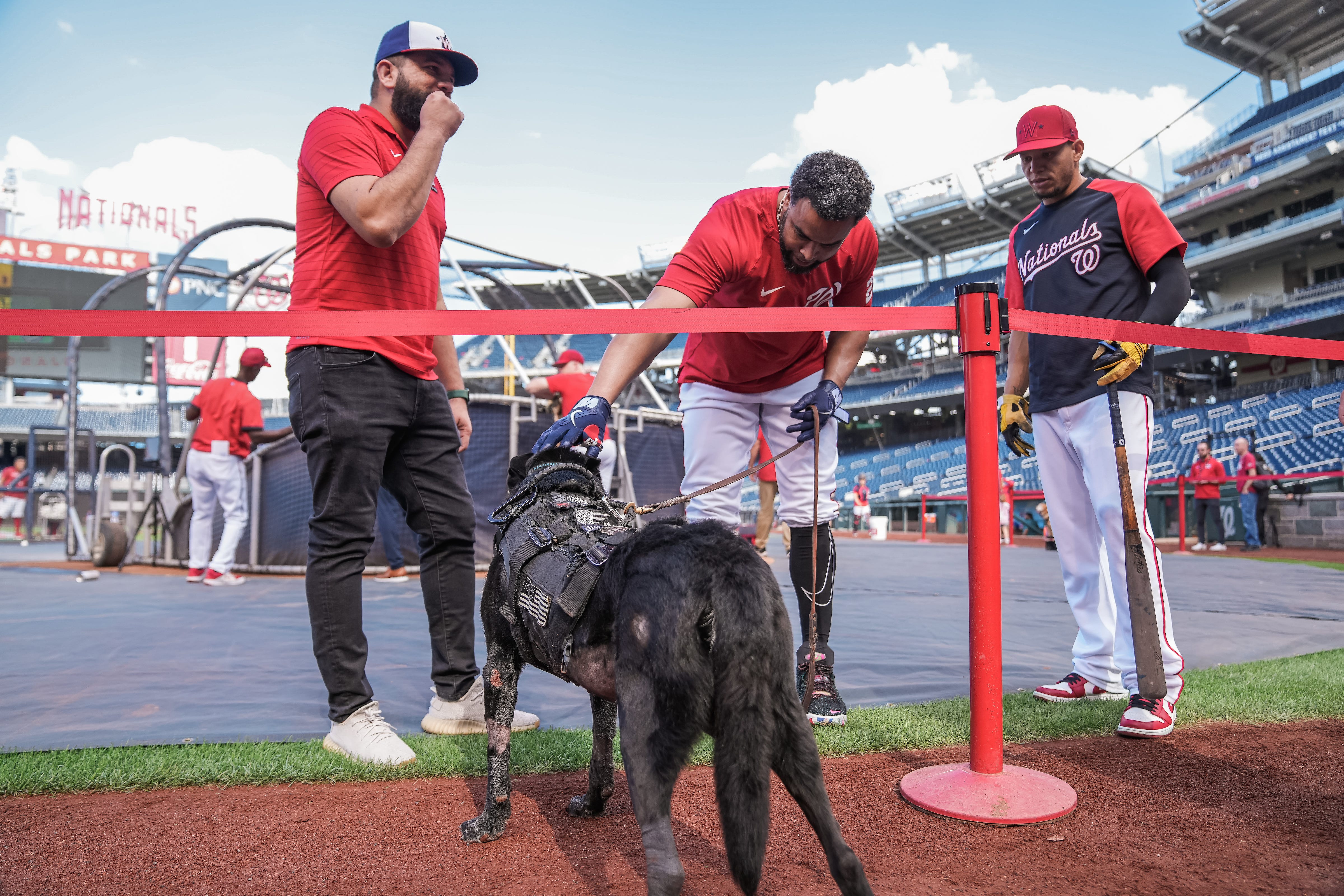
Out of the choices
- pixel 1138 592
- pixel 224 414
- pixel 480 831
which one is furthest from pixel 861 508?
pixel 480 831

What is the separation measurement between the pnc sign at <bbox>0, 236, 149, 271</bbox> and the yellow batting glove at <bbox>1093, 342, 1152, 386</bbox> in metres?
46.6

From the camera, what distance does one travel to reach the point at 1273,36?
29.6m

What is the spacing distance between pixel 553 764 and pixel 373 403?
123 centimetres

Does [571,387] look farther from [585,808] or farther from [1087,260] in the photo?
[585,808]

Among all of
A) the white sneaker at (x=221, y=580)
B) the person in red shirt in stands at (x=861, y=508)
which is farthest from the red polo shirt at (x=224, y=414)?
the person in red shirt in stands at (x=861, y=508)

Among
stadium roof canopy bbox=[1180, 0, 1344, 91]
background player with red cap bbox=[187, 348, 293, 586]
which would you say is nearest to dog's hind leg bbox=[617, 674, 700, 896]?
background player with red cap bbox=[187, 348, 293, 586]

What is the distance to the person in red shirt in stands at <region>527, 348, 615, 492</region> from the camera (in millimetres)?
6566

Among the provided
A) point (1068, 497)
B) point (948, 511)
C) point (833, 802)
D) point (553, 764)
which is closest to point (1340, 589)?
point (1068, 497)

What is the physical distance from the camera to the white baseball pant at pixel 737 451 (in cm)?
282

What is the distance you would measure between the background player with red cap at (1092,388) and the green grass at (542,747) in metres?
0.24

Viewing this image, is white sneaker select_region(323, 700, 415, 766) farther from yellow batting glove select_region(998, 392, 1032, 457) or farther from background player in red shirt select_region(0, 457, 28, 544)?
background player in red shirt select_region(0, 457, 28, 544)

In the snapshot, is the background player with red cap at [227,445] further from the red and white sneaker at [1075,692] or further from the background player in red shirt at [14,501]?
the background player in red shirt at [14,501]

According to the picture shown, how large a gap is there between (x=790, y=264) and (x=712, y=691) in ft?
5.21

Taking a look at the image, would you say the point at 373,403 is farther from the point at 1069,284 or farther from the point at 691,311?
the point at 1069,284
